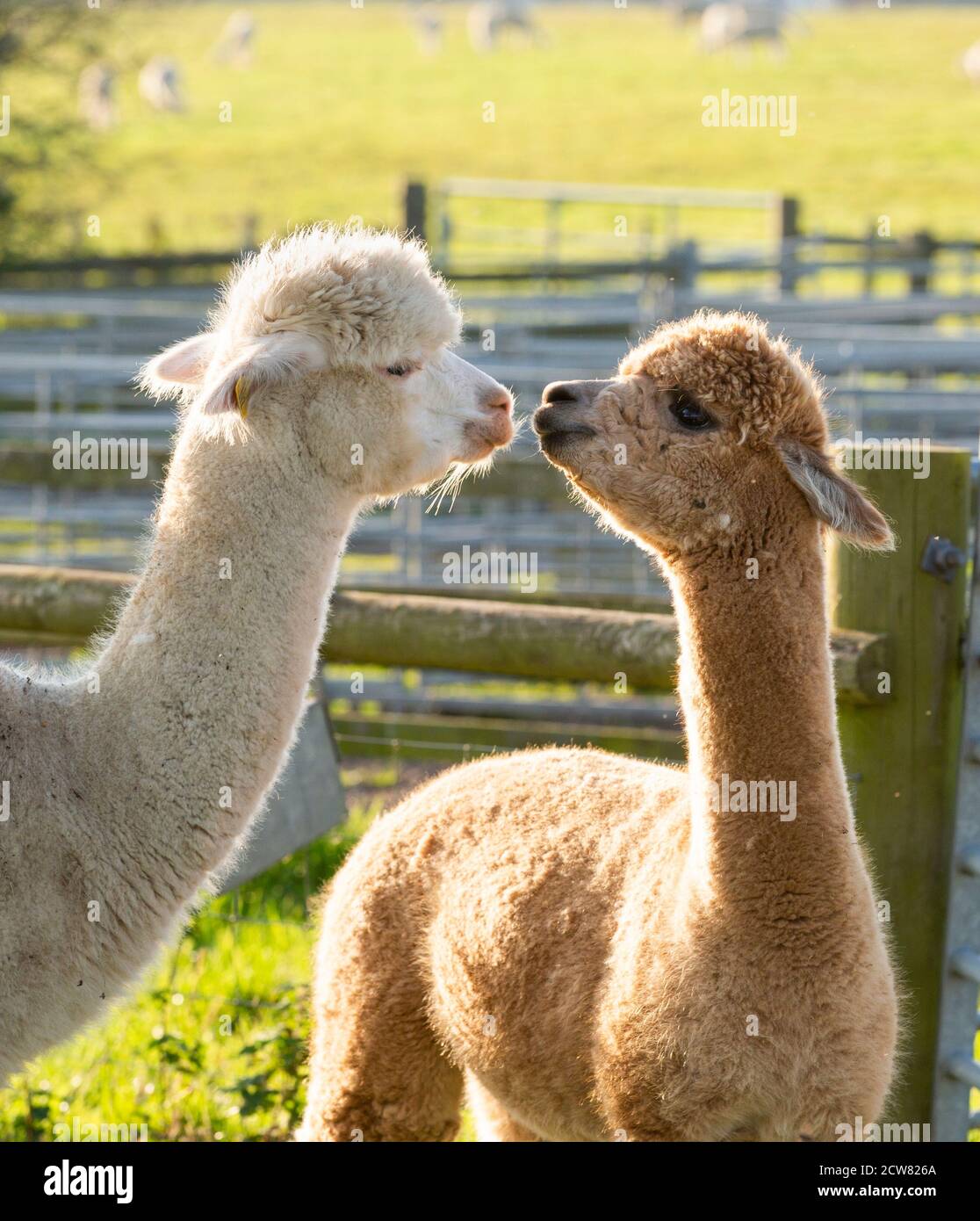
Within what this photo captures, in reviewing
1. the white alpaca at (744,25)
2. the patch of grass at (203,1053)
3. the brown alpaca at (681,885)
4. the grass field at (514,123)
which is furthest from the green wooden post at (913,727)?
the white alpaca at (744,25)

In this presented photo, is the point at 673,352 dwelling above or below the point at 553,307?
below

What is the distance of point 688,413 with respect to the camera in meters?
2.52

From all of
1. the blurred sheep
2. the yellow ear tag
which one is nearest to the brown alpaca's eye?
the yellow ear tag

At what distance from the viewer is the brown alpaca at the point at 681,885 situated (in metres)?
2.33

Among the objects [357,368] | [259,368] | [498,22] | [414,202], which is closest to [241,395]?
[259,368]

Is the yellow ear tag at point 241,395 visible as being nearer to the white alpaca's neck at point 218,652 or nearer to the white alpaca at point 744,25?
the white alpaca's neck at point 218,652

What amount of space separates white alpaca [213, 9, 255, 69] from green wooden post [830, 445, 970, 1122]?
4126cm

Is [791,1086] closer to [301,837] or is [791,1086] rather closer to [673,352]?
[673,352]

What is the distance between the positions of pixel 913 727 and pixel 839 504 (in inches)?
31.5

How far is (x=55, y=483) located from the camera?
19.0 ft

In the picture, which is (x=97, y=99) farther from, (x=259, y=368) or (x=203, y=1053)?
(x=259, y=368)

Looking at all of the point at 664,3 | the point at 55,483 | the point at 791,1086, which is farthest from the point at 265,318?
the point at 664,3

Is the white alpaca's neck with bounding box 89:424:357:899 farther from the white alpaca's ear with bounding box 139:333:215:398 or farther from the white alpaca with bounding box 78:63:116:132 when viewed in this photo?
the white alpaca with bounding box 78:63:116:132

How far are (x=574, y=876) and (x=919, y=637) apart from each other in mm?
892
